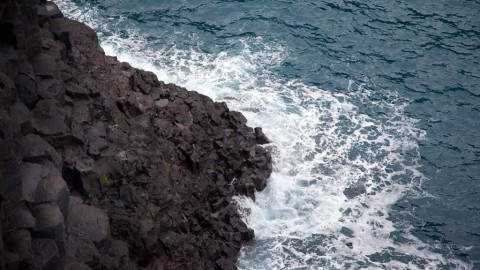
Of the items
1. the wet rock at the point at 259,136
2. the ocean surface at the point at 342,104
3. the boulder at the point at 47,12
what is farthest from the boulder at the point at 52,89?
the wet rock at the point at 259,136

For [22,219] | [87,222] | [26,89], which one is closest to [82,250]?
[87,222]

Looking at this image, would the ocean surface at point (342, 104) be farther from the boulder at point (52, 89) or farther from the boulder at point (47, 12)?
the boulder at point (52, 89)

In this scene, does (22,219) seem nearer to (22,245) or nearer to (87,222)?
(22,245)

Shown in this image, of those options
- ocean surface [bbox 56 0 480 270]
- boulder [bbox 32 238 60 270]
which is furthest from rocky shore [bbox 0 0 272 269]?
ocean surface [bbox 56 0 480 270]

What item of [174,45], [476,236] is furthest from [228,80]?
[476,236]

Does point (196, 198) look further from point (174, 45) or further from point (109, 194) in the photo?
point (174, 45)

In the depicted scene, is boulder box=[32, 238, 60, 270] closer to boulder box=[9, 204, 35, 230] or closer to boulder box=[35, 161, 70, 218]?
boulder box=[9, 204, 35, 230]
